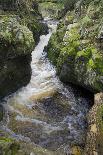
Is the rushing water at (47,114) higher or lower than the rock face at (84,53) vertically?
lower

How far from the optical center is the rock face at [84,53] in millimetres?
15891

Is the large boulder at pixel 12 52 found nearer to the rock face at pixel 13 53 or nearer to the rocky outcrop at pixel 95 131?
the rock face at pixel 13 53

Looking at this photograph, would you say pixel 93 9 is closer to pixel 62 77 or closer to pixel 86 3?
pixel 86 3

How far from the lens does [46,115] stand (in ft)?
49.9

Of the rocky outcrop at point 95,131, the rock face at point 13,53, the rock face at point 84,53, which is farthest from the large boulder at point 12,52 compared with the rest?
the rocky outcrop at point 95,131

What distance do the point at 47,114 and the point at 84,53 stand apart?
4.04 m

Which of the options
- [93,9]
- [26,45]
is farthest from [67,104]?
[93,9]

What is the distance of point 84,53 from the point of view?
55.7ft

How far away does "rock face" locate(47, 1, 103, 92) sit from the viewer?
52.1ft

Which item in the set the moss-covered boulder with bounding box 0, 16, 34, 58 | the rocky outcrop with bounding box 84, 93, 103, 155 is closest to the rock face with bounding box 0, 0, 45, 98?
the moss-covered boulder with bounding box 0, 16, 34, 58

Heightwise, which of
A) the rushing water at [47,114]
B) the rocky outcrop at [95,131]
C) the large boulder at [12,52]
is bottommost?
the rushing water at [47,114]

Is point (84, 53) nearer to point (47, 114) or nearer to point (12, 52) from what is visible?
point (12, 52)

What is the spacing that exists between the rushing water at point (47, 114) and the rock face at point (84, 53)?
0.95 meters

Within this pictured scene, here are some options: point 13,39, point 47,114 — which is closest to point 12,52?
point 13,39
